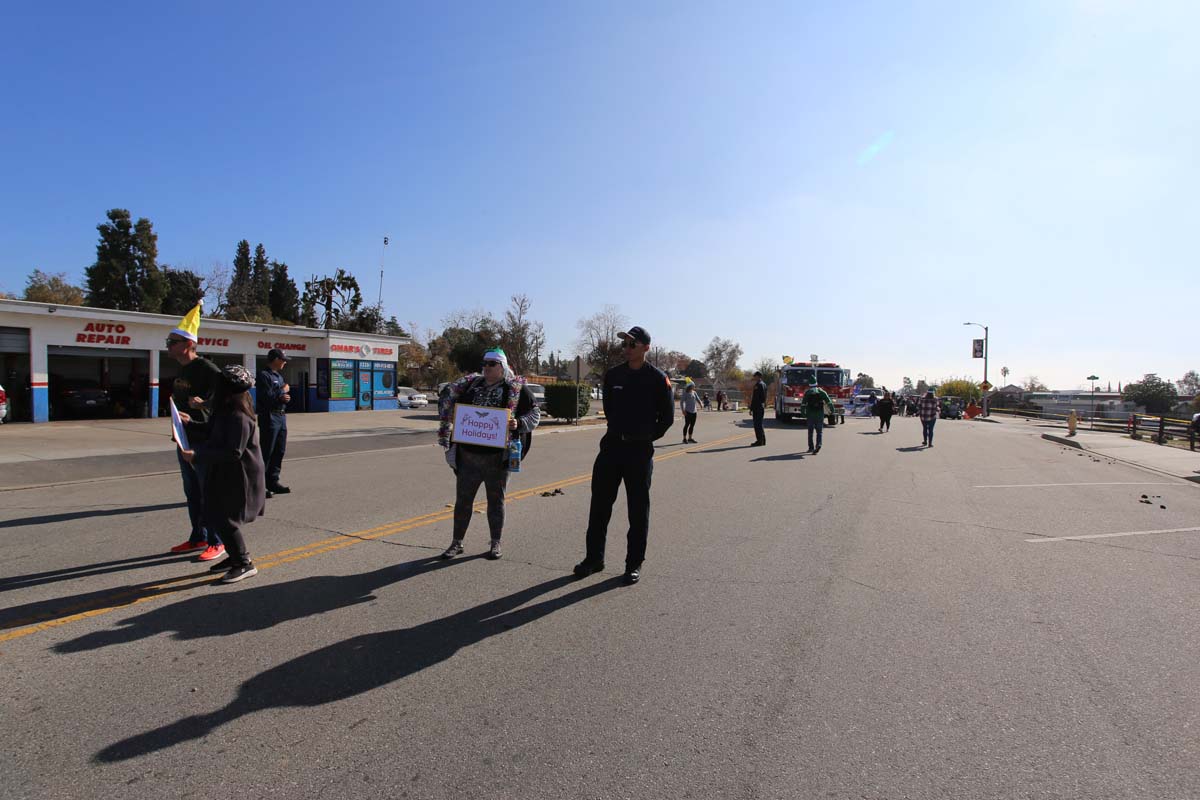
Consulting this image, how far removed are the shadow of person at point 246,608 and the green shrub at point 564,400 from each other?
2062 cm

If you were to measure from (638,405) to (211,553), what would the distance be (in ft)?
12.8

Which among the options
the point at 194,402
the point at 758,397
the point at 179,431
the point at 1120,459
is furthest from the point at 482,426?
the point at 1120,459

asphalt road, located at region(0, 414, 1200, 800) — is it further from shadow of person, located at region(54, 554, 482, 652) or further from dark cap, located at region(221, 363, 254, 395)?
dark cap, located at region(221, 363, 254, 395)

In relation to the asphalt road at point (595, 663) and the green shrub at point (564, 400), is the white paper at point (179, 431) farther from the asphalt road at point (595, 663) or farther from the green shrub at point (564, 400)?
the green shrub at point (564, 400)

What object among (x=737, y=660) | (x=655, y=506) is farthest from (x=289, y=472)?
(x=737, y=660)

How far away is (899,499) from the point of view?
9742 mm

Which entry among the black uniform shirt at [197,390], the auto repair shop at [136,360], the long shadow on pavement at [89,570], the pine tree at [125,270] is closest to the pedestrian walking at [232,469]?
the black uniform shirt at [197,390]

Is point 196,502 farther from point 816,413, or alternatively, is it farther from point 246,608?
point 816,413

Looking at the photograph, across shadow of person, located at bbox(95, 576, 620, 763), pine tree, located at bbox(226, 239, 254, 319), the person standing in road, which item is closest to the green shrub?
the person standing in road

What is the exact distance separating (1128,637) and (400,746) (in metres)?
4.60

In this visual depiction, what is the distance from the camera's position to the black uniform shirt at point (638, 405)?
17.8 feet

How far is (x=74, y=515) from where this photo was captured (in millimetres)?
7613

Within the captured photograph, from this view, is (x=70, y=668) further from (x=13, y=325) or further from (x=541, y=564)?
(x=13, y=325)

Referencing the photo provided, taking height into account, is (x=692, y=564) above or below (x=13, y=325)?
below
